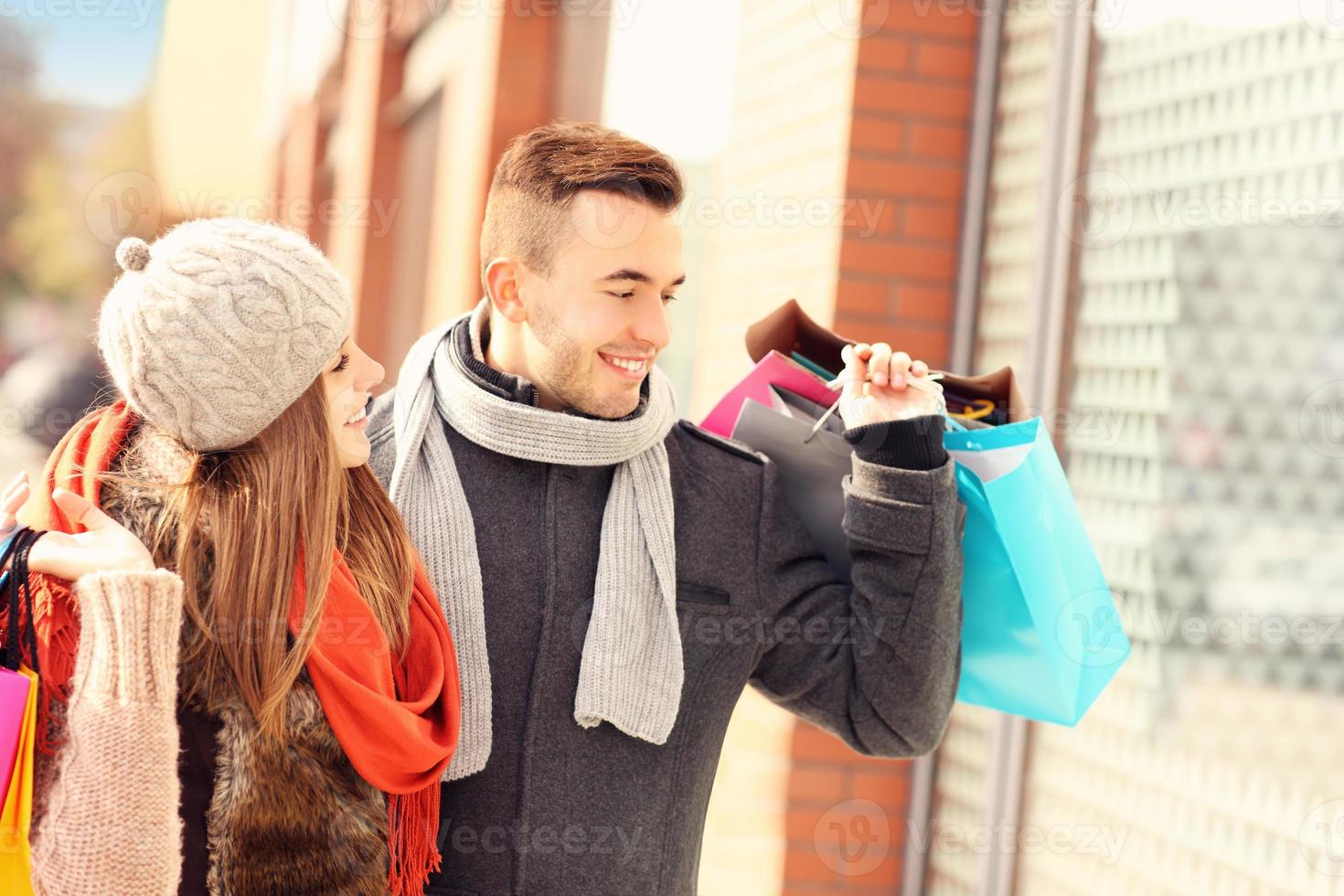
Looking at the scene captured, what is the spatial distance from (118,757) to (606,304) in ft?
3.72

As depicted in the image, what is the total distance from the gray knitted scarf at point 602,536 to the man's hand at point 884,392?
1.14ft

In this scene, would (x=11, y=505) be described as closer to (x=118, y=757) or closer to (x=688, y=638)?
(x=118, y=757)

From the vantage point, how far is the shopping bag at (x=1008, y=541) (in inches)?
93.7

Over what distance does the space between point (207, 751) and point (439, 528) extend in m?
0.57

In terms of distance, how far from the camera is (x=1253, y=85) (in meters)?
3.19

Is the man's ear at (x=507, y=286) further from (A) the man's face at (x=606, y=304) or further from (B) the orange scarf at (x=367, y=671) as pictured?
(B) the orange scarf at (x=367, y=671)

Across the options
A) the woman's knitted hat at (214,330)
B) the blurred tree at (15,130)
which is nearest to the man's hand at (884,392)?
the woman's knitted hat at (214,330)

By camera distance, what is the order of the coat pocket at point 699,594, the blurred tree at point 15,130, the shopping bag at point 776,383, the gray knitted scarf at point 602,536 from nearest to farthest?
1. the gray knitted scarf at point 602,536
2. the coat pocket at point 699,594
3. the shopping bag at point 776,383
4. the blurred tree at point 15,130

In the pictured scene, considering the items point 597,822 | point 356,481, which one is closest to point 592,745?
point 597,822

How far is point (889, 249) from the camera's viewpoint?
13.7ft

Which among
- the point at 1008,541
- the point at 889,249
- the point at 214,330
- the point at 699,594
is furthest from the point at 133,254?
the point at 889,249

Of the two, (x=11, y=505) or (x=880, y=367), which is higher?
(x=880, y=367)

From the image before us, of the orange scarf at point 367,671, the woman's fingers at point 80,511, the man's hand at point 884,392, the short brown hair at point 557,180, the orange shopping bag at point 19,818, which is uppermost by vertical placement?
the short brown hair at point 557,180

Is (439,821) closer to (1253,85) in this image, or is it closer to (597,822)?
(597,822)
